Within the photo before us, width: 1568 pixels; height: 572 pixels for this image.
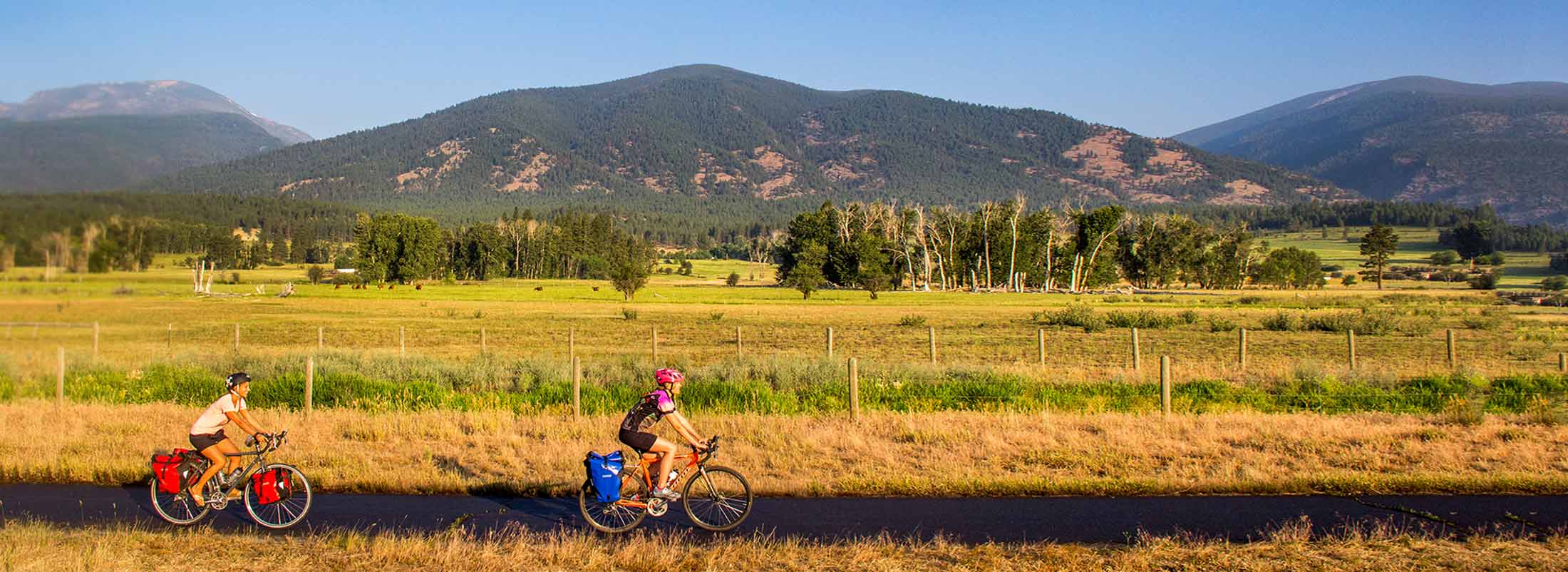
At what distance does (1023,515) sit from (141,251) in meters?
11.4

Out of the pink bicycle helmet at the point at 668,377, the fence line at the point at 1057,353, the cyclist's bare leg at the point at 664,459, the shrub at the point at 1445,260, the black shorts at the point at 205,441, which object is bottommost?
the fence line at the point at 1057,353

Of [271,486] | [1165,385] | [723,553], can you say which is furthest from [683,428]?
[1165,385]

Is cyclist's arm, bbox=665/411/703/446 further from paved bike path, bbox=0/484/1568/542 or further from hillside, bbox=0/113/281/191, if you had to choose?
hillside, bbox=0/113/281/191

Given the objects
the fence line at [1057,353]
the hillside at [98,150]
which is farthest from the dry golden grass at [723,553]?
the fence line at [1057,353]

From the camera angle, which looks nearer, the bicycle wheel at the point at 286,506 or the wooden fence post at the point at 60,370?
the bicycle wheel at the point at 286,506

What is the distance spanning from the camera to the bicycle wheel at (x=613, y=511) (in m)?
9.83

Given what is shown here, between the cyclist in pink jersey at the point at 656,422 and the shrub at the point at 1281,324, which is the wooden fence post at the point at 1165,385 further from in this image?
the shrub at the point at 1281,324

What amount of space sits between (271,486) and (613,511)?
335 centimetres

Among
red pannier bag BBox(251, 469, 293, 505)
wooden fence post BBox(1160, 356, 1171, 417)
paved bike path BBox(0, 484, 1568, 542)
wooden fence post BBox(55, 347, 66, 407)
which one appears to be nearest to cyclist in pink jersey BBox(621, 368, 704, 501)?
paved bike path BBox(0, 484, 1568, 542)

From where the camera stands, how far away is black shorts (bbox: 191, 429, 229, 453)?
9.79 meters

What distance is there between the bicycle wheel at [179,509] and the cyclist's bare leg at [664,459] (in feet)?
14.5

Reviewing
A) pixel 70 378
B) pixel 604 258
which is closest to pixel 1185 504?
pixel 70 378

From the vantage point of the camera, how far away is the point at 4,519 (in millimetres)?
10281

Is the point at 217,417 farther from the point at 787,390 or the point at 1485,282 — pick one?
the point at 1485,282
